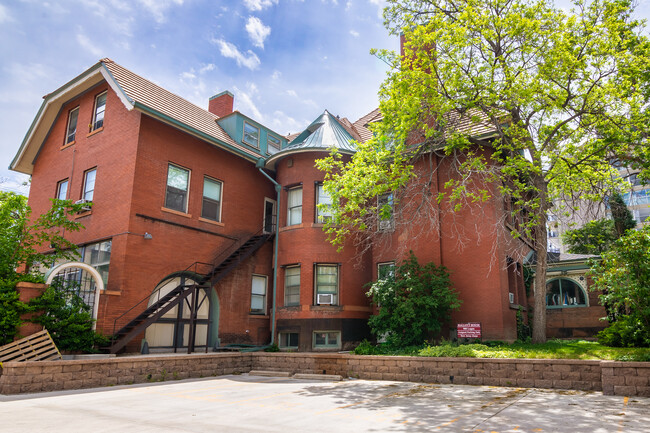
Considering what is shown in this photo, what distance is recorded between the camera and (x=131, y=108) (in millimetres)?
15484

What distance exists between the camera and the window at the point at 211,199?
18.1 meters

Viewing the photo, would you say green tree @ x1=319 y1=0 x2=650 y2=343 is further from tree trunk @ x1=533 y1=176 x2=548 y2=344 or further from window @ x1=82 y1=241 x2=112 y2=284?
window @ x1=82 y1=241 x2=112 y2=284

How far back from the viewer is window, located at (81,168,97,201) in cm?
1766

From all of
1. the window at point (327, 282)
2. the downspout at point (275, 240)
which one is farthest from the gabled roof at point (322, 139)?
the window at point (327, 282)

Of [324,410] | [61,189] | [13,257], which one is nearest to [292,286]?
[13,257]

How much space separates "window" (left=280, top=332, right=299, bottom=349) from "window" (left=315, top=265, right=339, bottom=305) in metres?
1.74

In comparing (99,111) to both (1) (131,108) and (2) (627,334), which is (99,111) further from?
(2) (627,334)

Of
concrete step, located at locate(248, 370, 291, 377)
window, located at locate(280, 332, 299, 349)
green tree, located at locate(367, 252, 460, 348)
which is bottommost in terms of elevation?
concrete step, located at locate(248, 370, 291, 377)

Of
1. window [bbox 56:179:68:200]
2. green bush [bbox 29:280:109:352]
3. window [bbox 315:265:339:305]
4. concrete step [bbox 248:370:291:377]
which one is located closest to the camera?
green bush [bbox 29:280:109:352]

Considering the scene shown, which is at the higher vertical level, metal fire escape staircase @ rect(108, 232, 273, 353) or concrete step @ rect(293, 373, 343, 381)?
metal fire escape staircase @ rect(108, 232, 273, 353)

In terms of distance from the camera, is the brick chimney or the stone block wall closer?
the stone block wall

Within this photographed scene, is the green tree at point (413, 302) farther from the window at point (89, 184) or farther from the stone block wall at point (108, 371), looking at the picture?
the window at point (89, 184)

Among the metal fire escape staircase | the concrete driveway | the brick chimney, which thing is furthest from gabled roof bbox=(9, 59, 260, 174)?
the concrete driveway

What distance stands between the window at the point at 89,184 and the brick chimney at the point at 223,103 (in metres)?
7.59
